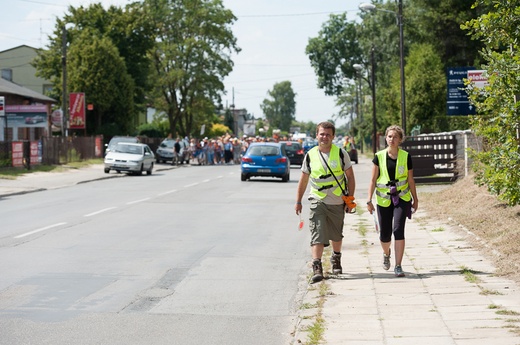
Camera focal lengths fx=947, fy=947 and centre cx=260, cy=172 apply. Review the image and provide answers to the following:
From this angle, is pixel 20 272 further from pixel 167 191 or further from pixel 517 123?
pixel 167 191

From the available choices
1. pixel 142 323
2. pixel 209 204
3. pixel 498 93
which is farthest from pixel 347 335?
pixel 209 204

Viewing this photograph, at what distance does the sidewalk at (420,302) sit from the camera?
22.6 feet

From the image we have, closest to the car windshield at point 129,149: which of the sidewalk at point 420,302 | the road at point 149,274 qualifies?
the road at point 149,274

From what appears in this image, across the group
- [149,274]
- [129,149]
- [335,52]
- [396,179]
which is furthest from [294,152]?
[396,179]

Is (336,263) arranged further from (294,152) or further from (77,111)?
(77,111)

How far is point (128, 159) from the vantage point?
4262cm

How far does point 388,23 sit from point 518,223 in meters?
71.3

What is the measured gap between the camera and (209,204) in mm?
22500

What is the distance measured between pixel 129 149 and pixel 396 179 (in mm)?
34596

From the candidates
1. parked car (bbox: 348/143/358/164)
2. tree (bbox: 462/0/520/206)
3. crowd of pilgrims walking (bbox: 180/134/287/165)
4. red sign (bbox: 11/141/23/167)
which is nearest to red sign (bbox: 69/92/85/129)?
crowd of pilgrims walking (bbox: 180/134/287/165)

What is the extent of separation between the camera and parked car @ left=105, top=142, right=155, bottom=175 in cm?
4247

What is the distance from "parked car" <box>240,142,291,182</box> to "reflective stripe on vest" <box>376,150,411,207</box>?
2476 centimetres

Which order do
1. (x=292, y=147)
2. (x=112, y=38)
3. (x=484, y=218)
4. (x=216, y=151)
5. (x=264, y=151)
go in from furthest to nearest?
(x=112, y=38) < (x=216, y=151) < (x=292, y=147) < (x=264, y=151) < (x=484, y=218)

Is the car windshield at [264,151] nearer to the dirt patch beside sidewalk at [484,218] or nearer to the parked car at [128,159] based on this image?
the parked car at [128,159]
